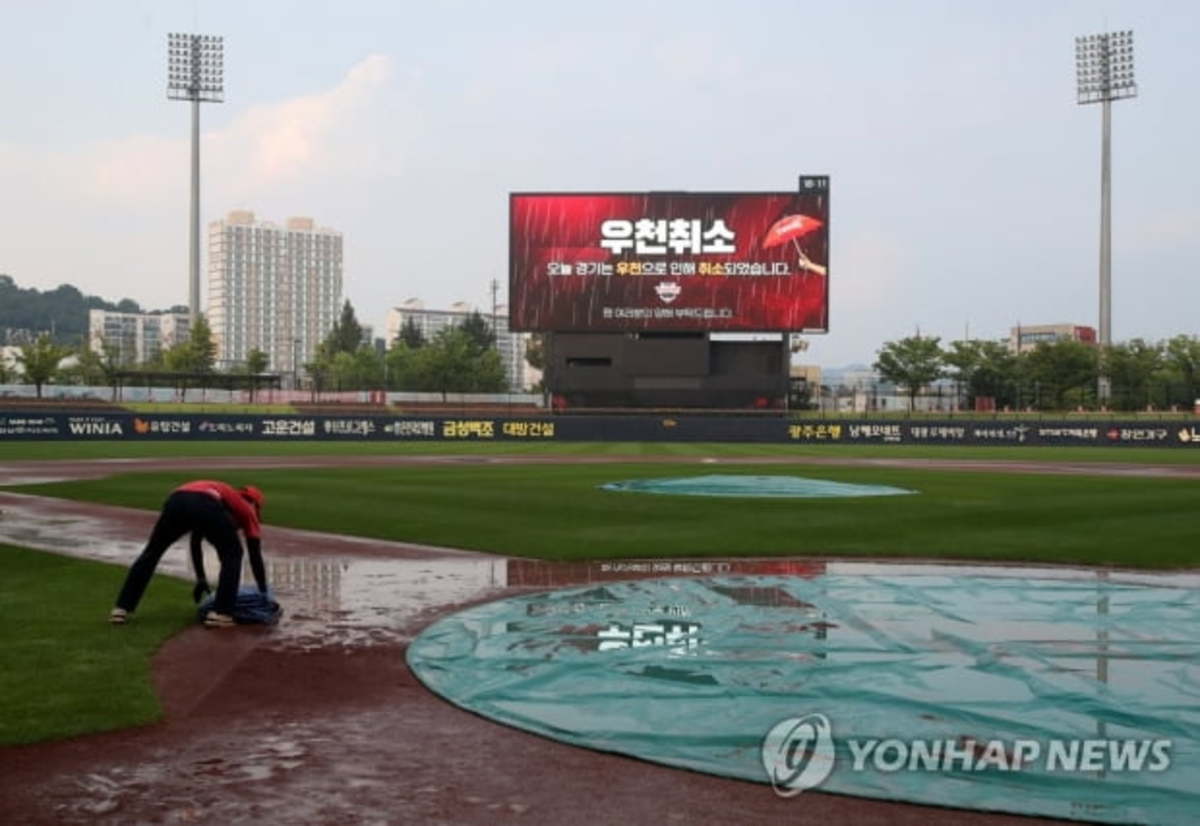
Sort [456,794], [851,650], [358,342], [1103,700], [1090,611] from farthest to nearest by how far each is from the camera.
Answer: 1. [358,342]
2. [1090,611]
3. [851,650]
4. [1103,700]
5. [456,794]

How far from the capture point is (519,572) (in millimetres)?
12461

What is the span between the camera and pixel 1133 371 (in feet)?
269

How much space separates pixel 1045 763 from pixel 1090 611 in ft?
16.3

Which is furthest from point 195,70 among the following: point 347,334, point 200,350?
point 347,334

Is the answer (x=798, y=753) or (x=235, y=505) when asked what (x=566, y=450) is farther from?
(x=798, y=753)

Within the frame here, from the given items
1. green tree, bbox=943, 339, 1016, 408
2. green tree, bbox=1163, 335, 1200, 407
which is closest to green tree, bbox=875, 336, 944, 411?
green tree, bbox=943, 339, 1016, 408

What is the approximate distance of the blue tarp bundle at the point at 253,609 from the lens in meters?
9.36

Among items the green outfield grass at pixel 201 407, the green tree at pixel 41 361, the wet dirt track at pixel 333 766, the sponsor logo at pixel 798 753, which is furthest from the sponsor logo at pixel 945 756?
the green tree at pixel 41 361

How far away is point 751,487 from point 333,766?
1982 cm

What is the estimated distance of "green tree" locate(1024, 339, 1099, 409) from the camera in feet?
264

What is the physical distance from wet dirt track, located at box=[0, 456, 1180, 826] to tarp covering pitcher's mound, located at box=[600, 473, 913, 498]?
15.1 meters

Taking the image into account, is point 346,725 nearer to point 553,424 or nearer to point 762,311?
point 553,424

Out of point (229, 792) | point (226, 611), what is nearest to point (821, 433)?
point (226, 611)

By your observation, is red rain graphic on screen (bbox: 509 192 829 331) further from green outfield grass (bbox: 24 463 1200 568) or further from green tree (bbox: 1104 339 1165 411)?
green outfield grass (bbox: 24 463 1200 568)
